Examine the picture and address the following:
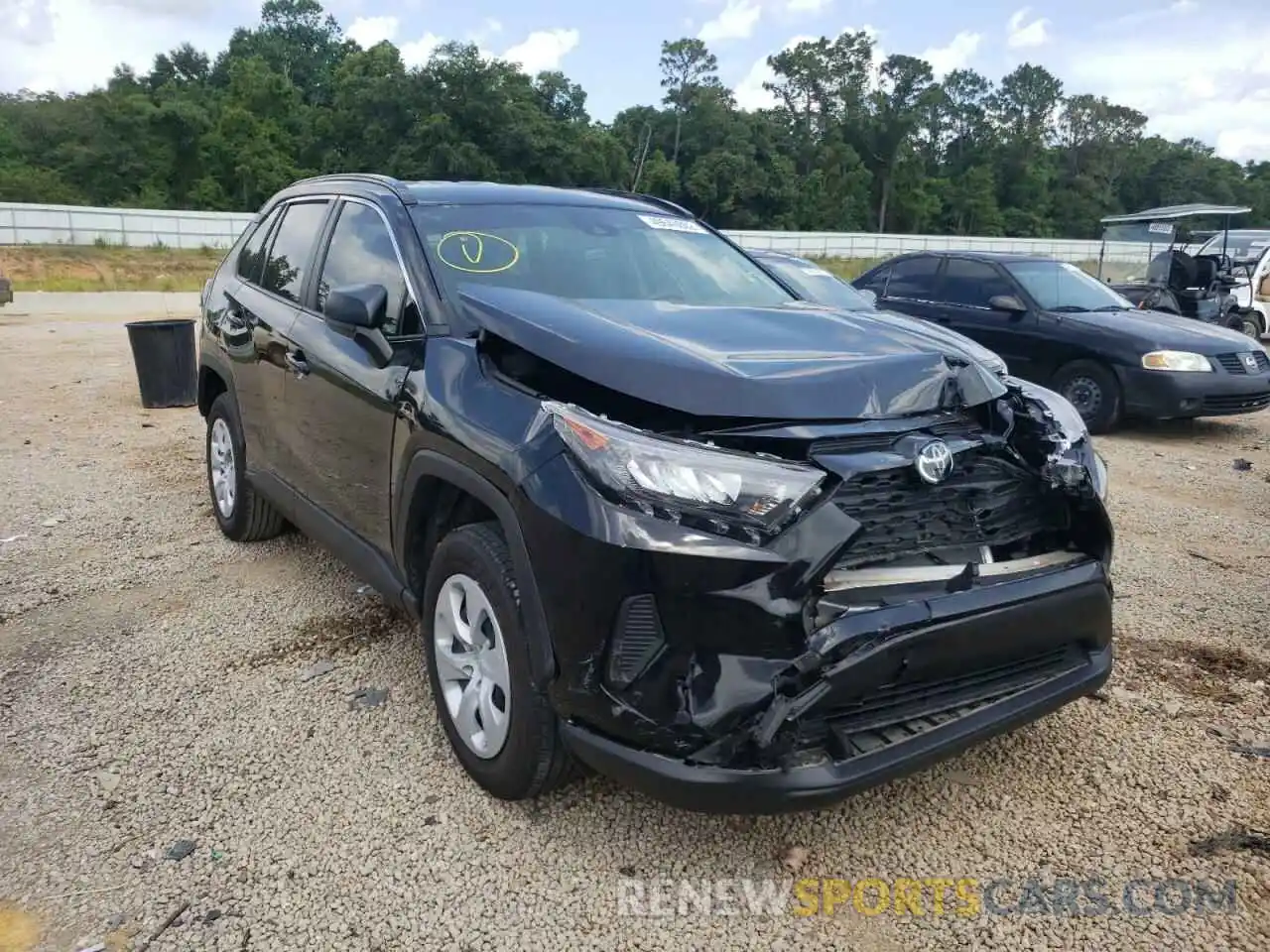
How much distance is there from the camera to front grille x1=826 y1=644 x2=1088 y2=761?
2.30 m

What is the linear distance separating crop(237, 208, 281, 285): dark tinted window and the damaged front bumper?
296cm

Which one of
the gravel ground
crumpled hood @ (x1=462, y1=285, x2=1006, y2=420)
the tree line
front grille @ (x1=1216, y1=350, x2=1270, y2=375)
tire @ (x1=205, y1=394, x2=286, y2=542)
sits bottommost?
the gravel ground

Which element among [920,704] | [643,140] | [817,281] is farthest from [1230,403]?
[643,140]

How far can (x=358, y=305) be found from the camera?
122 inches

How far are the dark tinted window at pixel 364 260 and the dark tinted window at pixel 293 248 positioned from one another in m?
0.26

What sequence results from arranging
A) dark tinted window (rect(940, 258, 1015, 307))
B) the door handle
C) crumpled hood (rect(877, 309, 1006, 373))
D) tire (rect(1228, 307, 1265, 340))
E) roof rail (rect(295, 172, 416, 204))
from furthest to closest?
tire (rect(1228, 307, 1265, 340)), dark tinted window (rect(940, 258, 1015, 307)), the door handle, roof rail (rect(295, 172, 416, 204)), crumpled hood (rect(877, 309, 1006, 373))

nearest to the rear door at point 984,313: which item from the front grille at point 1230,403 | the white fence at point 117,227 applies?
the front grille at point 1230,403

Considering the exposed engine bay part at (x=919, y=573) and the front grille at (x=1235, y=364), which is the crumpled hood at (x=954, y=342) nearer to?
the exposed engine bay part at (x=919, y=573)

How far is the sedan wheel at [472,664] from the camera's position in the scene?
8.79 ft

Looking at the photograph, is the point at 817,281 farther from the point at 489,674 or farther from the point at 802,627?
the point at 802,627

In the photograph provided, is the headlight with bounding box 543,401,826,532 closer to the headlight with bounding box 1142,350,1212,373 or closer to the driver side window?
the driver side window

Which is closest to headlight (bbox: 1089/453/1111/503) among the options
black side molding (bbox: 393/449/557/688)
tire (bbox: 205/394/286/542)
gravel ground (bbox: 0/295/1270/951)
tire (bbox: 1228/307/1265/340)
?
gravel ground (bbox: 0/295/1270/951)

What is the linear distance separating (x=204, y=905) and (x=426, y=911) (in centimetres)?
57

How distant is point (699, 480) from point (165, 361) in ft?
26.4
